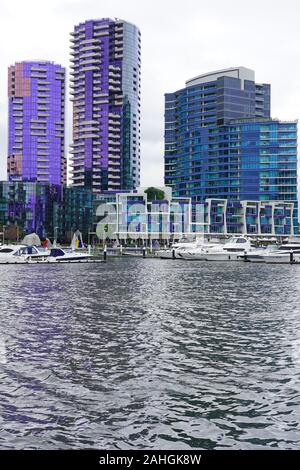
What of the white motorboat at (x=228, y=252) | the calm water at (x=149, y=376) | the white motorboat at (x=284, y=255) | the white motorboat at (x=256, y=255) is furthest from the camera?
the white motorboat at (x=228, y=252)

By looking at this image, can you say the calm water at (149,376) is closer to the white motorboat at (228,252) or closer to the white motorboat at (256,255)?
the white motorboat at (256,255)

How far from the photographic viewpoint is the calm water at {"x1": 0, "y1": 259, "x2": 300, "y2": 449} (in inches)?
617

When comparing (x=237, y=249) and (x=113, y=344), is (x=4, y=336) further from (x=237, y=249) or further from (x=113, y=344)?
(x=237, y=249)

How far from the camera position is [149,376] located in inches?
854

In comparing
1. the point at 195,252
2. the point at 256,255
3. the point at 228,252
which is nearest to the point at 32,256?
the point at 195,252

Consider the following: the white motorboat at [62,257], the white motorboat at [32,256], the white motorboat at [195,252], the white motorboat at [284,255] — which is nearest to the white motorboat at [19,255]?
the white motorboat at [32,256]

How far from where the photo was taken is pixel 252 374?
21984 mm

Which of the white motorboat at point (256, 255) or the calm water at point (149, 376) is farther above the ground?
Result: the calm water at point (149, 376)

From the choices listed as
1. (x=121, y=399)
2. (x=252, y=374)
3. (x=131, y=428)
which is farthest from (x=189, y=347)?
(x=131, y=428)

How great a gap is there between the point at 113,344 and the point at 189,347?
349 cm

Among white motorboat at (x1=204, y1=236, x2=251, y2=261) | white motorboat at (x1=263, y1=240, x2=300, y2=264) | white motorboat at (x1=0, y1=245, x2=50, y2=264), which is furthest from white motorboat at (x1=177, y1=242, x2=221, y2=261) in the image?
white motorboat at (x1=0, y1=245, x2=50, y2=264)

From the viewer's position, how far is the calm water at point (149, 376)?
1568 cm

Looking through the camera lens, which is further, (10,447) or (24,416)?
(24,416)

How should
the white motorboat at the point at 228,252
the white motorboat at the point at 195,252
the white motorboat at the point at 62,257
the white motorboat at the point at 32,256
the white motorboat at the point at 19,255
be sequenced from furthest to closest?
the white motorboat at the point at 195,252
the white motorboat at the point at 228,252
the white motorboat at the point at 62,257
the white motorboat at the point at 32,256
the white motorboat at the point at 19,255
